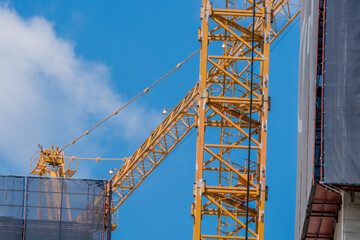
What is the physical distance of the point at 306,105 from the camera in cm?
6122

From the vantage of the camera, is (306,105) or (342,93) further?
(306,105)

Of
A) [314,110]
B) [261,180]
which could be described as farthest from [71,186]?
[314,110]

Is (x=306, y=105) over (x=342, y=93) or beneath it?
over

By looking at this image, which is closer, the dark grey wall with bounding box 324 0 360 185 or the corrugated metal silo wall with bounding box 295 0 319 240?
the dark grey wall with bounding box 324 0 360 185

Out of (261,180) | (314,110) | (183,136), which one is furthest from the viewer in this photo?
(183,136)

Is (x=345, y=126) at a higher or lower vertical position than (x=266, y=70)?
lower

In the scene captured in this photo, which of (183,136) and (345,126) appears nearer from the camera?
(345,126)

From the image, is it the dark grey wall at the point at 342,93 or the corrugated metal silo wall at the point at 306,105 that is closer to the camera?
the dark grey wall at the point at 342,93

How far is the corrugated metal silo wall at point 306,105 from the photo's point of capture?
58.2 m

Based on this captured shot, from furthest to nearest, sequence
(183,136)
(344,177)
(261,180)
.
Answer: (183,136) < (261,180) < (344,177)

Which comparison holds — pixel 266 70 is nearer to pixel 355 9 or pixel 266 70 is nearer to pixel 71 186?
pixel 71 186

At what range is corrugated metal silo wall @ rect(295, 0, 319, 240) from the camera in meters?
58.2

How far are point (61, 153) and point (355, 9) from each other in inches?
2420

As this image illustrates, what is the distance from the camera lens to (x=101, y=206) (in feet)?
222
